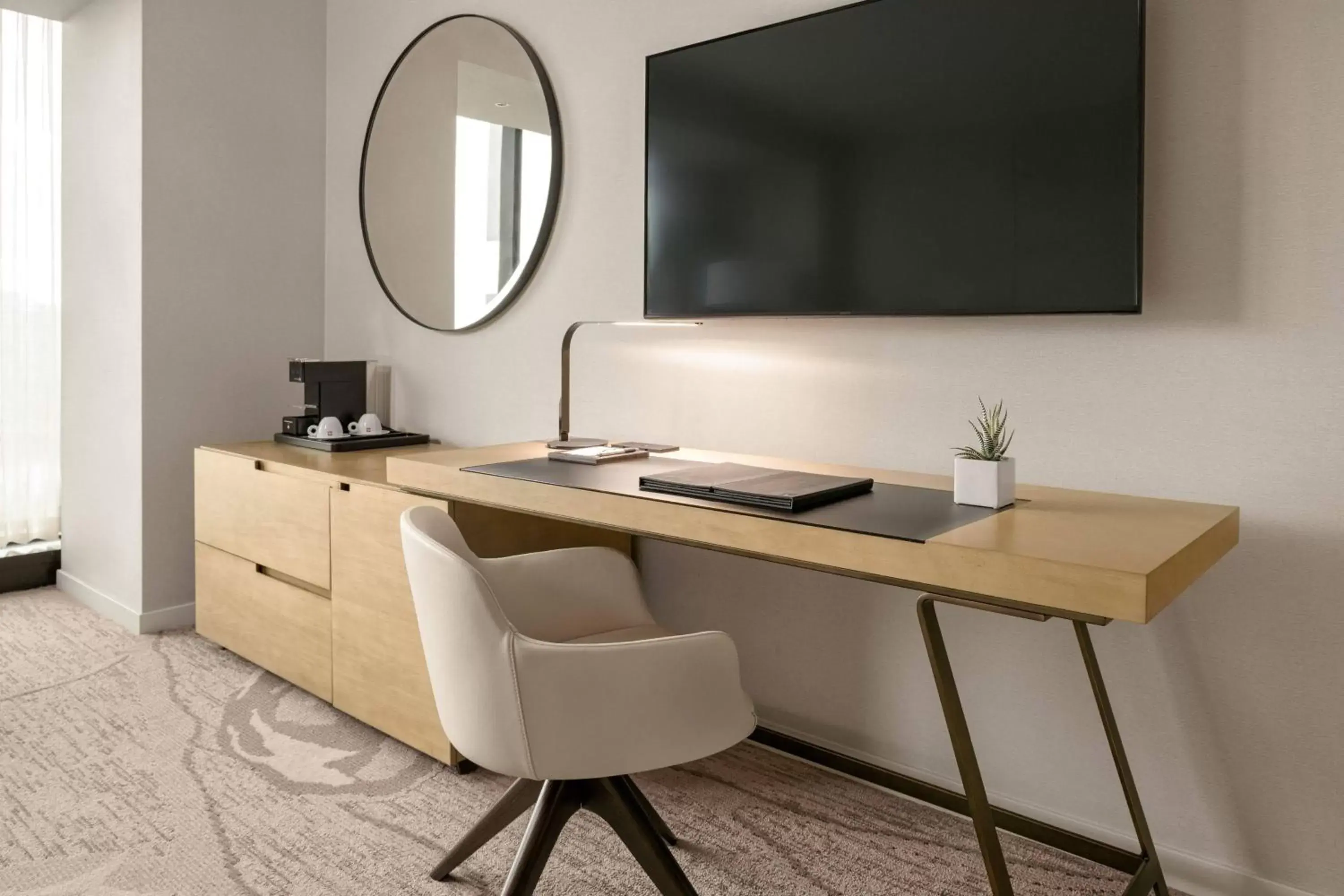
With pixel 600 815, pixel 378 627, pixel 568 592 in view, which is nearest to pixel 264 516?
pixel 378 627

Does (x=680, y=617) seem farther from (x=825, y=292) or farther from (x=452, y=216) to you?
(x=452, y=216)

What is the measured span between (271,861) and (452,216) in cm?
192

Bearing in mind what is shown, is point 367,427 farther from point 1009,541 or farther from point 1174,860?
point 1174,860

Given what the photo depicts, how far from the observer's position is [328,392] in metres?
3.16

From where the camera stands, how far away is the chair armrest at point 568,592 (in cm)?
188

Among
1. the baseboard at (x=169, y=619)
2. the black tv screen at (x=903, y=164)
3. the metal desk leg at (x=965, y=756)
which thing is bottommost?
the baseboard at (x=169, y=619)

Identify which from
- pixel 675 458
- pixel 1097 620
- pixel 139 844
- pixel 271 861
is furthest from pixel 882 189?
pixel 139 844

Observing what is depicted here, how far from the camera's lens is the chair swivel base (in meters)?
1.58

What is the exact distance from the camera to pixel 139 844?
74.7 inches

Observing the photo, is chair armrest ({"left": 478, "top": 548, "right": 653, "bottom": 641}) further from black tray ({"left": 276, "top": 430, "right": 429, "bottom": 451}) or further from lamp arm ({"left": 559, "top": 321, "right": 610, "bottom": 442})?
black tray ({"left": 276, "top": 430, "right": 429, "bottom": 451})

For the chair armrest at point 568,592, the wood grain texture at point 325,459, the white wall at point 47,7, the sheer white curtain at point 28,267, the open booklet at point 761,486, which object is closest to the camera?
the open booklet at point 761,486

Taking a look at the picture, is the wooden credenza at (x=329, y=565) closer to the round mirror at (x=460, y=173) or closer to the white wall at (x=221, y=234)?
the white wall at (x=221, y=234)

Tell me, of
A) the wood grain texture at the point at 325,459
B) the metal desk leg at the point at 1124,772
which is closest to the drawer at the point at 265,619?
the wood grain texture at the point at 325,459

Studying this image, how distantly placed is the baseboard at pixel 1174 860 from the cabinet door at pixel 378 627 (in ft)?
3.49
